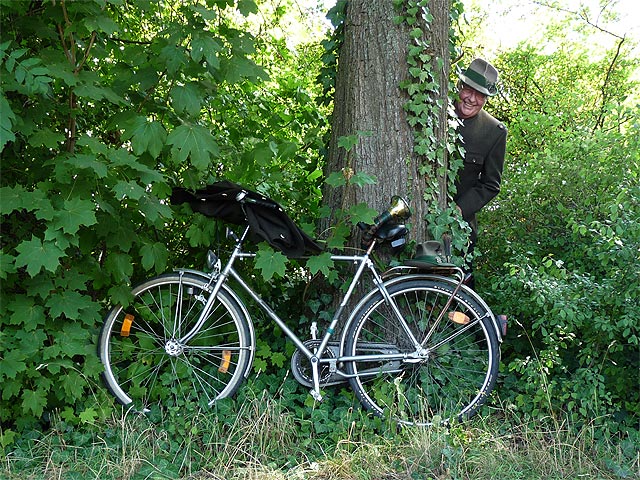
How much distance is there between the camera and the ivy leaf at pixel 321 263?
13.2 ft

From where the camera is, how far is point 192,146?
3588 millimetres

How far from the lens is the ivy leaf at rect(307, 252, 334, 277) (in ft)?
13.2

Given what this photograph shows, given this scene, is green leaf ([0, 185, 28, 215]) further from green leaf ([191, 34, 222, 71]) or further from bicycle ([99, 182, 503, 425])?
green leaf ([191, 34, 222, 71])

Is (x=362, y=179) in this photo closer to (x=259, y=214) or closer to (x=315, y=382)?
(x=259, y=214)

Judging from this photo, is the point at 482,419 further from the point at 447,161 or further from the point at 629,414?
the point at 447,161

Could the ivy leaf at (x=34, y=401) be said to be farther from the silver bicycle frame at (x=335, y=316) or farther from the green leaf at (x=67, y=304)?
the silver bicycle frame at (x=335, y=316)

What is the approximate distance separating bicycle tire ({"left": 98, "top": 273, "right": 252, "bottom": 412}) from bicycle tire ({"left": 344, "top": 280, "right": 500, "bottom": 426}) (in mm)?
710

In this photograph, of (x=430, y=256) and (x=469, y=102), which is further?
(x=469, y=102)

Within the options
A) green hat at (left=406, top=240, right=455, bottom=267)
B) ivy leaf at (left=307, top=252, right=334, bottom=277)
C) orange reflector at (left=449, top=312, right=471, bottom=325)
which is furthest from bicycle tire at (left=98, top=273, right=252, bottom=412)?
orange reflector at (left=449, top=312, right=471, bottom=325)

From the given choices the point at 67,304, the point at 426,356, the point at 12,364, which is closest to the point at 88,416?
the point at 12,364

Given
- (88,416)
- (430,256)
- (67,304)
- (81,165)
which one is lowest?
(88,416)

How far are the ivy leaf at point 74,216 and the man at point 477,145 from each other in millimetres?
2428

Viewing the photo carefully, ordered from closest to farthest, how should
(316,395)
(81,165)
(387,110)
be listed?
1. (81,165)
2. (316,395)
3. (387,110)

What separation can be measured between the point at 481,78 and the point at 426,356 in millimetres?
1941
